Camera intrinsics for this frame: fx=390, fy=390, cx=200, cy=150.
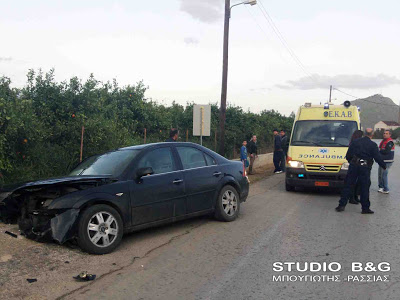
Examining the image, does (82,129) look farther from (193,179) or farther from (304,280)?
(304,280)

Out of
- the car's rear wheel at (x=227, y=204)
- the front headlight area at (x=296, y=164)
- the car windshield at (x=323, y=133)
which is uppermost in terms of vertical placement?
the car windshield at (x=323, y=133)

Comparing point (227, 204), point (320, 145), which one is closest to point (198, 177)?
point (227, 204)

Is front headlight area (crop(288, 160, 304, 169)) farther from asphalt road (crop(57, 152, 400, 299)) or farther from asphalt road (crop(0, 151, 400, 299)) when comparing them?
asphalt road (crop(0, 151, 400, 299))

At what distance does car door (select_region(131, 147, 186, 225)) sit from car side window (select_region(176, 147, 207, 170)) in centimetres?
23

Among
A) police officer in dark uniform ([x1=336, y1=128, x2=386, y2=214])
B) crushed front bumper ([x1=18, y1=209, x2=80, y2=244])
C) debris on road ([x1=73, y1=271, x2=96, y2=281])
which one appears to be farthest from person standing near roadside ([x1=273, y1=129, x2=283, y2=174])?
debris on road ([x1=73, y1=271, x2=96, y2=281])

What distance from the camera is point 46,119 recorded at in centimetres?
1030

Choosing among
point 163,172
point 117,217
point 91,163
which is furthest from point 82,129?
point 117,217

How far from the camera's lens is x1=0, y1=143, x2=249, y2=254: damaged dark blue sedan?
17.1 ft

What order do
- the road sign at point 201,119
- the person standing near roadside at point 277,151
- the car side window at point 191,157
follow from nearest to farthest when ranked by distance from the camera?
the car side window at point 191,157, the road sign at point 201,119, the person standing near roadside at point 277,151

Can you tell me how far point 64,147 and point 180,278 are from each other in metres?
6.68

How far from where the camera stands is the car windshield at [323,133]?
10781mm

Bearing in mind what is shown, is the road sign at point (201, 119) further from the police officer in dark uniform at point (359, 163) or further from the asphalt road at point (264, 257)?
the police officer in dark uniform at point (359, 163)

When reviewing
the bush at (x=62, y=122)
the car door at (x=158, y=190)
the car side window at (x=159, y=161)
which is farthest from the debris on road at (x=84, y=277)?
the bush at (x=62, y=122)

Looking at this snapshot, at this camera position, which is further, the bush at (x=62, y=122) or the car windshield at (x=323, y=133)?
the car windshield at (x=323, y=133)
